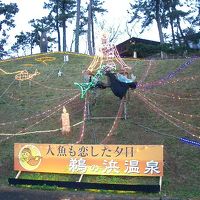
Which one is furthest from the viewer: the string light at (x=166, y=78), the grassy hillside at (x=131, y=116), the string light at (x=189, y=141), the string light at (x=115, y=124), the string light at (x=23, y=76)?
the string light at (x=23, y=76)

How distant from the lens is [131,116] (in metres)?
12.0

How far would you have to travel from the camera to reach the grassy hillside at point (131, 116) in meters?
9.05

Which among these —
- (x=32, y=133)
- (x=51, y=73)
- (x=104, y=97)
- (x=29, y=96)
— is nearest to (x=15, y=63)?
(x=51, y=73)

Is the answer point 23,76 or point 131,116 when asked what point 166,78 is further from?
point 23,76

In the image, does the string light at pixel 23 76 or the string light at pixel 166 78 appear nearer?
the string light at pixel 166 78

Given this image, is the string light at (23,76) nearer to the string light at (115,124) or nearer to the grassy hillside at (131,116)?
the grassy hillside at (131,116)

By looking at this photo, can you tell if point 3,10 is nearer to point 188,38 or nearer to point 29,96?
point 188,38

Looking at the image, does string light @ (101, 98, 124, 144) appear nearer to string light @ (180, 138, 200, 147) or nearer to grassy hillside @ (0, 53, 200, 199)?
grassy hillside @ (0, 53, 200, 199)

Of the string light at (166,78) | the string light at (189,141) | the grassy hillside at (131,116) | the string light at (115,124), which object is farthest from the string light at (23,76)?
the string light at (189,141)

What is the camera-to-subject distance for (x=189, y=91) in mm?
13523

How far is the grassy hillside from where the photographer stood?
9.05 metres

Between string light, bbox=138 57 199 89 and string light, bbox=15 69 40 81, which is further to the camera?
string light, bbox=15 69 40 81

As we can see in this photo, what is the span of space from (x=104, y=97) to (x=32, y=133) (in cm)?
324

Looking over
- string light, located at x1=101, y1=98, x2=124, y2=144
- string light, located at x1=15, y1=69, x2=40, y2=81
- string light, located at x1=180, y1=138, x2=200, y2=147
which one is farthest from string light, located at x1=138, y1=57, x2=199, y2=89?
string light, located at x1=15, y1=69, x2=40, y2=81
